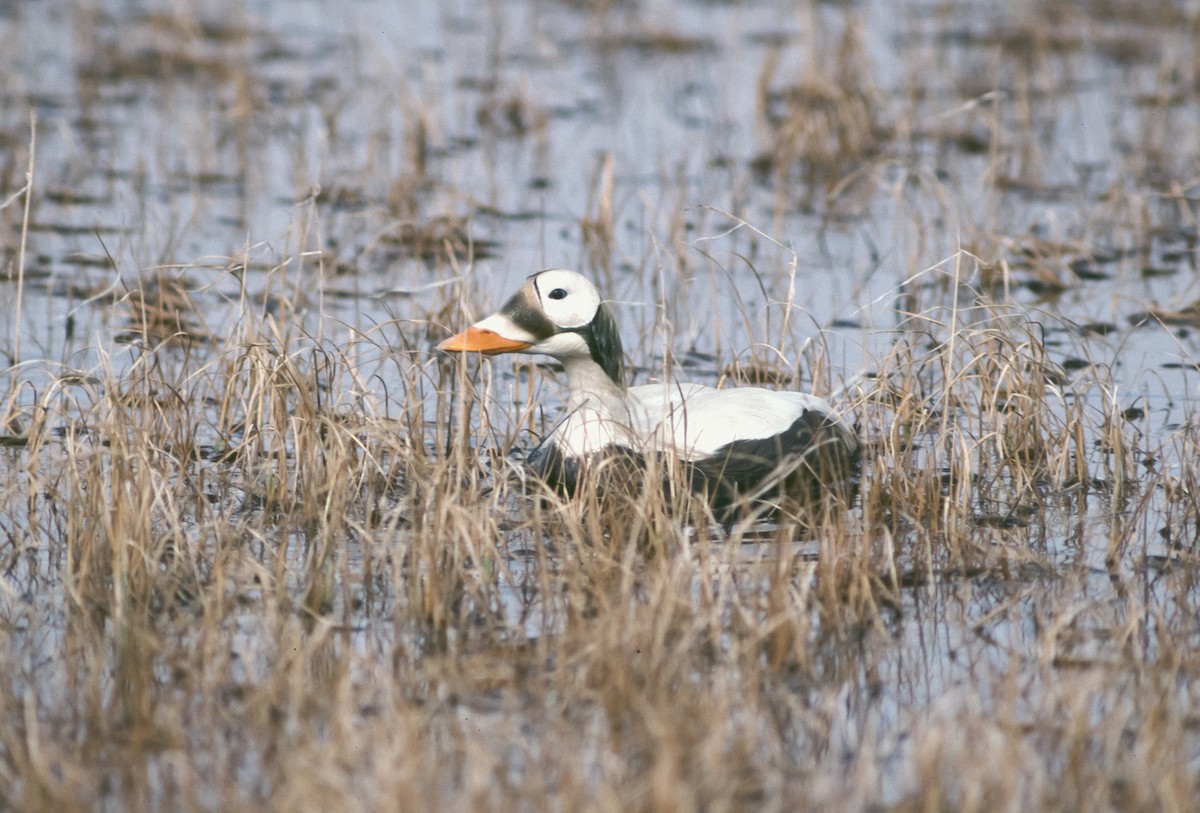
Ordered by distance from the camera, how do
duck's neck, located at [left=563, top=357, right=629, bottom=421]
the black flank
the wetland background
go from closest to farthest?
the wetland background, the black flank, duck's neck, located at [left=563, top=357, right=629, bottom=421]

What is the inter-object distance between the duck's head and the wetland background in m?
0.26

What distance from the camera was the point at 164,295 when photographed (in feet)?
24.5

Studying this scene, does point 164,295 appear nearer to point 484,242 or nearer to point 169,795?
point 484,242

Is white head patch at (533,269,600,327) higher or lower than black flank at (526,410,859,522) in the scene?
higher

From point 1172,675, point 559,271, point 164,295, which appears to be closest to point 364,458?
point 559,271

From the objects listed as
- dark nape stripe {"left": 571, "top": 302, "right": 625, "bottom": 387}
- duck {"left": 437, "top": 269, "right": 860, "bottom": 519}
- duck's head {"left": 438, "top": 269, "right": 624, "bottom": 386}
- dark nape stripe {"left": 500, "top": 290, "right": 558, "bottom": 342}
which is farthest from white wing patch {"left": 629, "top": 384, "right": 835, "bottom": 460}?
dark nape stripe {"left": 500, "top": 290, "right": 558, "bottom": 342}

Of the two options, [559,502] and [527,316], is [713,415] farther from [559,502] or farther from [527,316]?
[559,502]

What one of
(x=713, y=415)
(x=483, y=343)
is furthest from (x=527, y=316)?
(x=713, y=415)

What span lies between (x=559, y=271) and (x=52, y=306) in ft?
10.1

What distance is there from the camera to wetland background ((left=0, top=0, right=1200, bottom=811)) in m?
4.00

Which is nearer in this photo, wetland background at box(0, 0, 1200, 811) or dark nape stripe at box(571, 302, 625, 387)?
wetland background at box(0, 0, 1200, 811)

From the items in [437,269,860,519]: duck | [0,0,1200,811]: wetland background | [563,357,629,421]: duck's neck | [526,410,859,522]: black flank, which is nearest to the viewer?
[0,0,1200,811]: wetland background

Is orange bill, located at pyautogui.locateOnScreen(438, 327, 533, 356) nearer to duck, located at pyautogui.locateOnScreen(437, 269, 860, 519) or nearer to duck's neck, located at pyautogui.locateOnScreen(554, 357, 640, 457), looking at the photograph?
duck, located at pyautogui.locateOnScreen(437, 269, 860, 519)

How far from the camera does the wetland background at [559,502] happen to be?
4.00 metres
